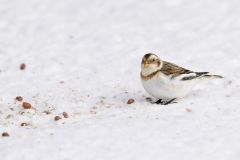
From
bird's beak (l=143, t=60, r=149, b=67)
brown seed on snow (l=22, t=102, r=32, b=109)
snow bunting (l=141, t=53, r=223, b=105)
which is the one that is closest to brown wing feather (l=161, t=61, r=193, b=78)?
snow bunting (l=141, t=53, r=223, b=105)

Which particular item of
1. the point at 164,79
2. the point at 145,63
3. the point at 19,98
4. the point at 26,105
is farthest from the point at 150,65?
the point at 19,98

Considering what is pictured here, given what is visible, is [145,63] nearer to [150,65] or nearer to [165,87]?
[150,65]

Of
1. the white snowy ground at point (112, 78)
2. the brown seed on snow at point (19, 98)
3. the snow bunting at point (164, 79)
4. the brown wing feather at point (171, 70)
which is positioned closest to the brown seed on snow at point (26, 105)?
the white snowy ground at point (112, 78)

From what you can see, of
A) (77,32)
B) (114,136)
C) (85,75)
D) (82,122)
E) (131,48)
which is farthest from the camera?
(77,32)

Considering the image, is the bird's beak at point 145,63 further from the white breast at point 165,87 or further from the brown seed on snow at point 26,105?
the brown seed on snow at point 26,105

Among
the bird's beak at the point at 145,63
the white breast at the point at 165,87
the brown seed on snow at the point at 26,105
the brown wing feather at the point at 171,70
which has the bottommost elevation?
the brown seed on snow at the point at 26,105

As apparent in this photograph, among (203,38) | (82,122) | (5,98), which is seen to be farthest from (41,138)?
(203,38)

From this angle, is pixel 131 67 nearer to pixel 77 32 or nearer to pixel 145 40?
pixel 145 40
